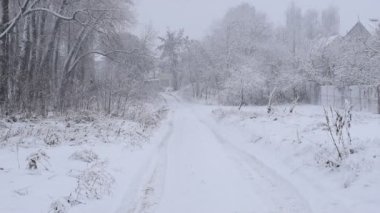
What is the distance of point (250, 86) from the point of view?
44.5 meters

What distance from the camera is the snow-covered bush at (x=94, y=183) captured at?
6.55 m

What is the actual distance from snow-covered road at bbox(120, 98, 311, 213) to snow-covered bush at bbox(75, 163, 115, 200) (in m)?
0.67

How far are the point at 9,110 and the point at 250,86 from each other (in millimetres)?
32752

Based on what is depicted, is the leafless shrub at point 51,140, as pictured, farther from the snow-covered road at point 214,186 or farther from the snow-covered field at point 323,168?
the snow-covered field at point 323,168

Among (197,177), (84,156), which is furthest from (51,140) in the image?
(197,177)

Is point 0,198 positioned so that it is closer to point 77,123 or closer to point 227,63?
point 77,123

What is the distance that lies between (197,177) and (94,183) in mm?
2481

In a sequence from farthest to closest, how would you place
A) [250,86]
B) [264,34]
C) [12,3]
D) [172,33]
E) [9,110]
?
[172,33] < [264,34] < [250,86] < [12,3] < [9,110]

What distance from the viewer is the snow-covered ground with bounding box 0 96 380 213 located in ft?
20.4

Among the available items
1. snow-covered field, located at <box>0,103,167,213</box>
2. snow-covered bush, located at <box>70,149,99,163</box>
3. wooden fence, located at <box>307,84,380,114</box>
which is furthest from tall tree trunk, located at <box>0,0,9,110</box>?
wooden fence, located at <box>307,84,380,114</box>

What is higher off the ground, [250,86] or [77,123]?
[250,86]

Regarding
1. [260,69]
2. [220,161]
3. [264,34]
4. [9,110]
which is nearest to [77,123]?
[9,110]

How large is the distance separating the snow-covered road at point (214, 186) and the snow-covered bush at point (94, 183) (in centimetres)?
67

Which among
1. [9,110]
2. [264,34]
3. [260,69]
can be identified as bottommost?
[9,110]
